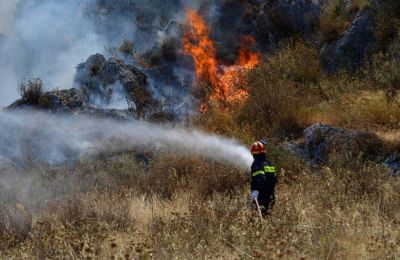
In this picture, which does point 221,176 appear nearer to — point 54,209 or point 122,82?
point 54,209

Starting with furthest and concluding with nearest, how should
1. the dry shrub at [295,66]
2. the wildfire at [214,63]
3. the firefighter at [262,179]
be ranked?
the wildfire at [214,63]
the dry shrub at [295,66]
the firefighter at [262,179]

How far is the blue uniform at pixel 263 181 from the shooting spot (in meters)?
6.23

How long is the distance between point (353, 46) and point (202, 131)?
513cm

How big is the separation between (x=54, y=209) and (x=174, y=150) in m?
3.58

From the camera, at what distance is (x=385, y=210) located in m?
5.66

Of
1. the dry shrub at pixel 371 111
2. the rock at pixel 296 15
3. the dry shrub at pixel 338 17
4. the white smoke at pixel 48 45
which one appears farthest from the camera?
the white smoke at pixel 48 45

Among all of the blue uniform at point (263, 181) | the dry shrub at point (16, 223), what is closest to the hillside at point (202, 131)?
the dry shrub at point (16, 223)

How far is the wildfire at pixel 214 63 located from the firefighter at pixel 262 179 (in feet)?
21.8

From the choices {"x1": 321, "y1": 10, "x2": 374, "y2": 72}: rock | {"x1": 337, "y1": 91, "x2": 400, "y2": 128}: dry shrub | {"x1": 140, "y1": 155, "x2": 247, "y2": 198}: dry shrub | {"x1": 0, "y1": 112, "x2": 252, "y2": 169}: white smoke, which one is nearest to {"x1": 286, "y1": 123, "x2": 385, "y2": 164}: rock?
{"x1": 337, "y1": 91, "x2": 400, "y2": 128}: dry shrub

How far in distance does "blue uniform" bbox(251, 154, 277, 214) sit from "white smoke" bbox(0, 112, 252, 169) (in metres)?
3.99

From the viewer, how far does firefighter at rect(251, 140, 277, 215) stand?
623 centimetres

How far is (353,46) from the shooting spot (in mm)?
13758

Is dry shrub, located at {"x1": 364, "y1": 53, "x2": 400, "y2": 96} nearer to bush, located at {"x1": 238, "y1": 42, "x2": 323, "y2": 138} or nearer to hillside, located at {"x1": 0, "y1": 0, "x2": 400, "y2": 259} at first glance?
hillside, located at {"x1": 0, "y1": 0, "x2": 400, "y2": 259}

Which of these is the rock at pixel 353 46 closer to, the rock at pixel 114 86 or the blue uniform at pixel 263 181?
the rock at pixel 114 86
